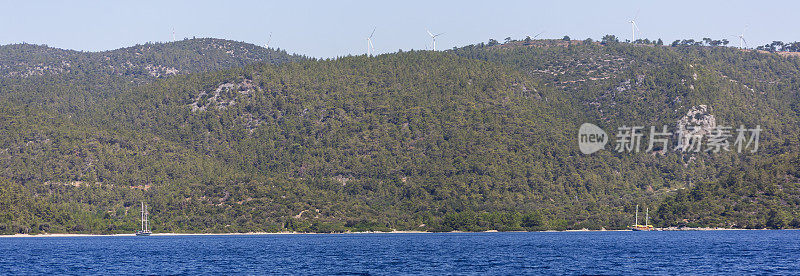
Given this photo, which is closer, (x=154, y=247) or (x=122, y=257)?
(x=122, y=257)

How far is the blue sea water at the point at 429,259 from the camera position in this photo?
12544cm

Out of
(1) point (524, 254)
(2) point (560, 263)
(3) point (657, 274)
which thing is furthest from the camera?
(1) point (524, 254)

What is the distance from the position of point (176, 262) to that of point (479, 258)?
44.9 meters

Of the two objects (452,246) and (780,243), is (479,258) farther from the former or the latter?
(780,243)

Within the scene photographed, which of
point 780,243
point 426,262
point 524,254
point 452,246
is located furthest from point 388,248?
point 780,243

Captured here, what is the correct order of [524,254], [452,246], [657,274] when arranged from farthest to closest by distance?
[452,246], [524,254], [657,274]

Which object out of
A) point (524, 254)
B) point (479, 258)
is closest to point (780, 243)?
point (524, 254)

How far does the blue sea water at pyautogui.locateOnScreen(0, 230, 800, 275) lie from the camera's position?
125 metres

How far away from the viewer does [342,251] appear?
17162 centimetres

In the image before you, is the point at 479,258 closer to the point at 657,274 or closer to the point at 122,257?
the point at 657,274

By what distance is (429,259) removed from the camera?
145000 millimetres


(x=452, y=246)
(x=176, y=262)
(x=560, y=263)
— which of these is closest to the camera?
(x=560, y=263)

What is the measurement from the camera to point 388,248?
182m

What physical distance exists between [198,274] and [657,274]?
184 ft
